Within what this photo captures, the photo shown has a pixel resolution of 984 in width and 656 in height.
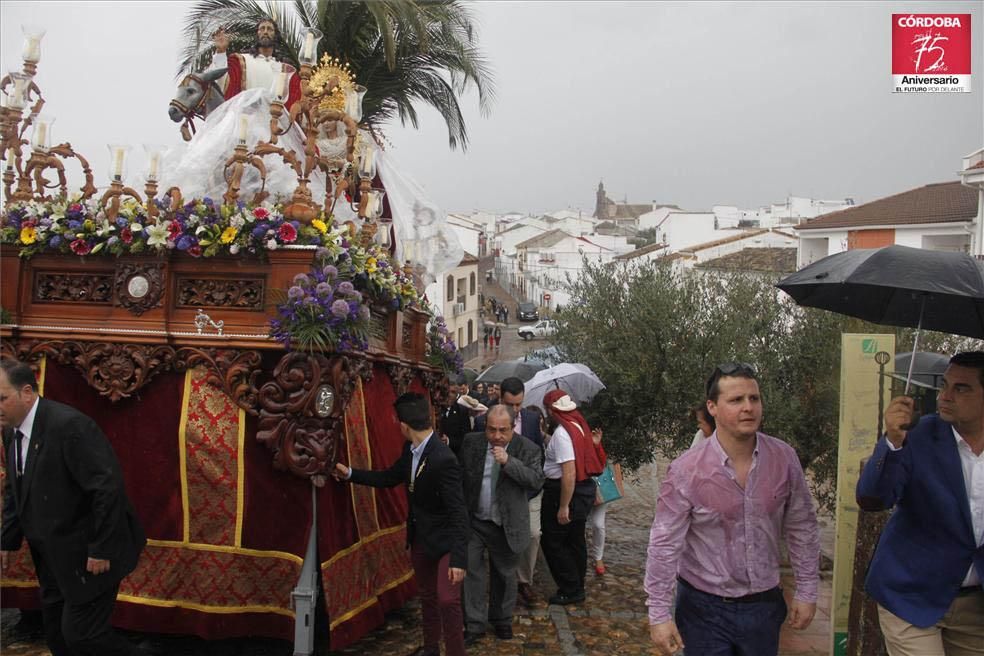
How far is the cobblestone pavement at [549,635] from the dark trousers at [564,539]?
9.6 inches

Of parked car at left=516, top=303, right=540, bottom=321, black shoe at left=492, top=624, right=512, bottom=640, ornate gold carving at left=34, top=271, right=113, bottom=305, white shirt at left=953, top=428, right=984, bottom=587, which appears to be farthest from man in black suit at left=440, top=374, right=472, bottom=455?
parked car at left=516, top=303, right=540, bottom=321

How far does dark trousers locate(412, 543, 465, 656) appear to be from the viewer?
5.67m

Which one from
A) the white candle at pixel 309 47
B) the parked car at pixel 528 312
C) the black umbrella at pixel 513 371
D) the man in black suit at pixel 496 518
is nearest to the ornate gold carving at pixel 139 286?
the white candle at pixel 309 47

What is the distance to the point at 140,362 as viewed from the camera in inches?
227

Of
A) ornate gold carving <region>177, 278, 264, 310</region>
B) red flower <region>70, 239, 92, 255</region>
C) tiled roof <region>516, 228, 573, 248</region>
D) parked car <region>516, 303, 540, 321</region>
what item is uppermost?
tiled roof <region>516, 228, 573, 248</region>

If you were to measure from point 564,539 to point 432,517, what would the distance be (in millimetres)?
2581

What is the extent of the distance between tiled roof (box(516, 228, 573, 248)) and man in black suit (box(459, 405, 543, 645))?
6605 centimetres

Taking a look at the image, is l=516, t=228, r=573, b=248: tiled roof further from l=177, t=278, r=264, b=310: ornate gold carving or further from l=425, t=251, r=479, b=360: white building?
l=177, t=278, r=264, b=310: ornate gold carving

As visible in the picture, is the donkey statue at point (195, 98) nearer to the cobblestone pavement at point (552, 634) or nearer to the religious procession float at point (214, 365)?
the religious procession float at point (214, 365)

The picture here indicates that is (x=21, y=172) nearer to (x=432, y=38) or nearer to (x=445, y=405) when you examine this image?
(x=445, y=405)

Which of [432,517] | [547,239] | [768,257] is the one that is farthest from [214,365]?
[547,239]

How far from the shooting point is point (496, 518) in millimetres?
6867

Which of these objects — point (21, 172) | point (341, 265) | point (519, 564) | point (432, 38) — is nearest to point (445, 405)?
point (519, 564)

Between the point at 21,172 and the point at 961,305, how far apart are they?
6.39m
